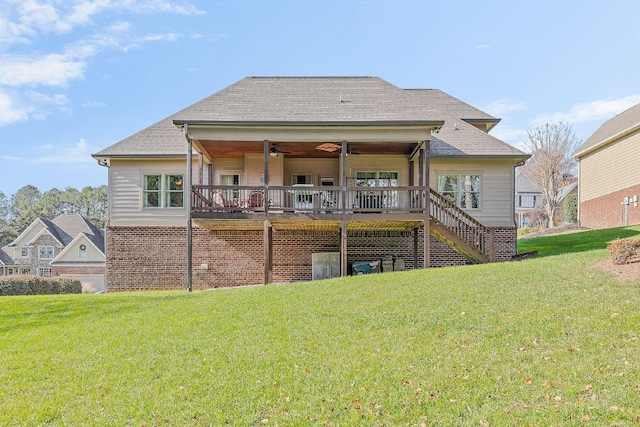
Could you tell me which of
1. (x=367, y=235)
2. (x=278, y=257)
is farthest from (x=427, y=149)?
(x=278, y=257)

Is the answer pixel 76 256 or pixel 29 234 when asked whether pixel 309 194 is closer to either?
pixel 76 256

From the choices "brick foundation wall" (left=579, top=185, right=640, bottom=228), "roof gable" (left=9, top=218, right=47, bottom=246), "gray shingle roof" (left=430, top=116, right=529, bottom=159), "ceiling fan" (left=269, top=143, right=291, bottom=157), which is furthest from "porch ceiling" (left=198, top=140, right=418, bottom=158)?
"roof gable" (left=9, top=218, right=47, bottom=246)

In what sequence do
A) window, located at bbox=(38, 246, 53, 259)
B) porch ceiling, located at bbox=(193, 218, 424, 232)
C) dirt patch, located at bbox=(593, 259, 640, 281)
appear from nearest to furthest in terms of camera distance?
dirt patch, located at bbox=(593, 259, 640, 281) → porch ceiling, located at bbox=(193, 218, 424, 232) → window, located at bbox=(38, 246, 53, 259)

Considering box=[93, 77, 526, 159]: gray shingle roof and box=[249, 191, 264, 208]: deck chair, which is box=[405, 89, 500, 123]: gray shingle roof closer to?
box=[93, 77, 526, 159]: gray shingle roof

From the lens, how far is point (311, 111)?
1422cm

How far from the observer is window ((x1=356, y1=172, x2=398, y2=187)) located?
Result: 55.0ft

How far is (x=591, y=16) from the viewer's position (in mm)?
14508

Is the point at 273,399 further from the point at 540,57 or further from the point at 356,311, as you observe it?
the point at 540,57

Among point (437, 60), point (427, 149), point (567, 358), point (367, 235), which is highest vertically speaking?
point (437, 60)

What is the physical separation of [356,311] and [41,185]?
90.3 meters

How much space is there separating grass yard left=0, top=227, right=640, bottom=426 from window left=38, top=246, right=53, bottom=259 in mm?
38749

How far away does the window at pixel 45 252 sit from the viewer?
43.4 meters

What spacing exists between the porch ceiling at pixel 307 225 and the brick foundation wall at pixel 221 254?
514 mm

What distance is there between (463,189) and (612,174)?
46.7 feet
